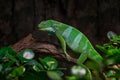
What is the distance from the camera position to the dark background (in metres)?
2.71

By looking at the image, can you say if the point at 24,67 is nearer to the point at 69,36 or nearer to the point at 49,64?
the point at 49,64

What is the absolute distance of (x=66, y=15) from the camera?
8.93 ft

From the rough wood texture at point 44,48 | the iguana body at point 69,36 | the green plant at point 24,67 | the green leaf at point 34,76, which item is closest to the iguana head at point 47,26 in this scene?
the iguana body at point 69,36

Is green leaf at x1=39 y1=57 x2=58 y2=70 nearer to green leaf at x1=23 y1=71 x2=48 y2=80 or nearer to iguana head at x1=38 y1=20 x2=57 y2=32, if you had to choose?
green leaf at x1=23 y1=71 x2=48 y2=80

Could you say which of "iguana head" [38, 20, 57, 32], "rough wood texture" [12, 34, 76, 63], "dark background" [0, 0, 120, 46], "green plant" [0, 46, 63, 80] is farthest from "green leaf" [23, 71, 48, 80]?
"dark background" [0, 0, 120, 46]

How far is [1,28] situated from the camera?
297 cm

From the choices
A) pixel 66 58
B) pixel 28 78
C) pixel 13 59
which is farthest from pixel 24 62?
pixel 66 58

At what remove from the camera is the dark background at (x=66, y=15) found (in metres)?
2.71

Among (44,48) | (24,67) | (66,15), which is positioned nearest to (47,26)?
(44,48)

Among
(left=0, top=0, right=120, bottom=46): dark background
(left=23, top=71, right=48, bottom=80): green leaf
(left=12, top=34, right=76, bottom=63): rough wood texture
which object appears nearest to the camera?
(left=23, top=71, right=48, bottom=80): green leaf

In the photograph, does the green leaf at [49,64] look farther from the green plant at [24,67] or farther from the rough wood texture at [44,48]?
the rough wood texture at [44,48]

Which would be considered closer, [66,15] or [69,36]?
[69,36]

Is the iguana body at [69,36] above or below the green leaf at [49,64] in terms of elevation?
below

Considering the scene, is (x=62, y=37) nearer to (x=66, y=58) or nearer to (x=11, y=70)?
(x=66, y=58)
